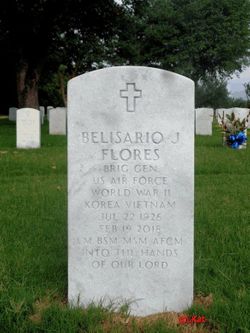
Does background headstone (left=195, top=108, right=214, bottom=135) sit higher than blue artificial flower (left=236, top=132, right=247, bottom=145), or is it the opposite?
background headstone (left=195, top=108, right=214, bottom=135)

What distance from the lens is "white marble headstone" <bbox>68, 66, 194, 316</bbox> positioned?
2.93 m

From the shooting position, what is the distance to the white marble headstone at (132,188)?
2.93 metres

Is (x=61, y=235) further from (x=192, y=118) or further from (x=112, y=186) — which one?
(x=192, y=118)

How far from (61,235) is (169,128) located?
1935 mm

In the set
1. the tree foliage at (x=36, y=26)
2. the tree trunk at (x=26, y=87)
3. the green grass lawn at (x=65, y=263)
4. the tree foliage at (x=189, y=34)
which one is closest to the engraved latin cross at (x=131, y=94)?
the green grass lawn at (x=65, y=263)

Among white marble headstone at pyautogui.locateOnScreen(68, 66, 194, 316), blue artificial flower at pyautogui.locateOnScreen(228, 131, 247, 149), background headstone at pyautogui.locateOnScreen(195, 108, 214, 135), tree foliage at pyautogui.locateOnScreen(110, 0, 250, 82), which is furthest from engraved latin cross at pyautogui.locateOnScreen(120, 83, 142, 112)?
tree foliage at pyautogui.locateOnScreen(110, 0, 250, 82)

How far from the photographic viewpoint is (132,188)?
3.00 metres

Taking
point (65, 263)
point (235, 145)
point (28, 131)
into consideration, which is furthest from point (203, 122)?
point (65, 263)

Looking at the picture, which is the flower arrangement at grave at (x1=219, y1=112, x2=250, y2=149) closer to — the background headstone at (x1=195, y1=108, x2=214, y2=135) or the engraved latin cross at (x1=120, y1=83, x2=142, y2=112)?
the background headstone at (x1=195, y1=108, x2=214, y2=135)

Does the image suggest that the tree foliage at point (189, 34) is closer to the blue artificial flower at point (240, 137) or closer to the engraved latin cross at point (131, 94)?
the blue artificial flower at point (240, 137)

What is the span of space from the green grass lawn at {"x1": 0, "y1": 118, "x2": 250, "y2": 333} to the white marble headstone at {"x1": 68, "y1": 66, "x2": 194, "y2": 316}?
0.18 metres

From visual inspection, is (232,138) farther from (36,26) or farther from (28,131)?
(36,26)

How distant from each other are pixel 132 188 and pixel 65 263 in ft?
3.42

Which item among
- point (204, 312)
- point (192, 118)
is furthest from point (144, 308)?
point (192, 118)
